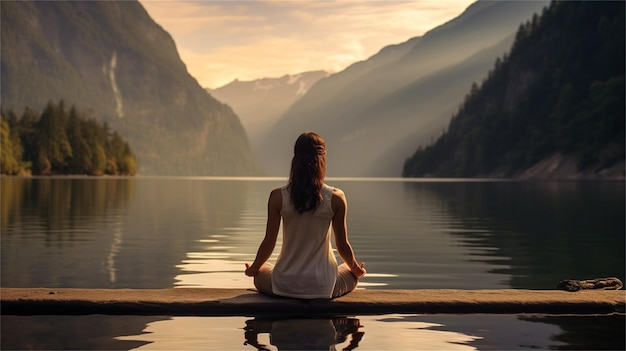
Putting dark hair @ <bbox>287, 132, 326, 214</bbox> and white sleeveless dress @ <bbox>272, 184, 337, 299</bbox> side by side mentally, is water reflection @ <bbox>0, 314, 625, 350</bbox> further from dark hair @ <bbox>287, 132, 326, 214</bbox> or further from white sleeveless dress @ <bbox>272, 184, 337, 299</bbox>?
dark hair @ <bbox>287, 132, 326, 214</bbox>

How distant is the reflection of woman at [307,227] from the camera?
39.7 feet

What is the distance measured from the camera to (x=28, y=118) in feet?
618

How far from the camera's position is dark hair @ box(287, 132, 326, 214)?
12.0 metres

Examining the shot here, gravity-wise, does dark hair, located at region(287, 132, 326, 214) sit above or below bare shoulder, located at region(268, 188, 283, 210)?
above

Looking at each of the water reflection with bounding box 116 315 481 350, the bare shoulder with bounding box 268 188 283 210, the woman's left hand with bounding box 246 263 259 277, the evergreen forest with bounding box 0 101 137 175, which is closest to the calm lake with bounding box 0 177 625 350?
the water reflection with bounding box 116 315 481 350

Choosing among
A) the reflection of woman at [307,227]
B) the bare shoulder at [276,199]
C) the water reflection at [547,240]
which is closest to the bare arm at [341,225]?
the reflection of woman at [307,227]

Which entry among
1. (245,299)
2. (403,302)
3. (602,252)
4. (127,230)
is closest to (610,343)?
(403,302)

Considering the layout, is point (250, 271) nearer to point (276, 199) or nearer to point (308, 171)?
point (276, 199)

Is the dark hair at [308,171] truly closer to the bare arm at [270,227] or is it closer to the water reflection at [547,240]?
the bare arm at [270,227]

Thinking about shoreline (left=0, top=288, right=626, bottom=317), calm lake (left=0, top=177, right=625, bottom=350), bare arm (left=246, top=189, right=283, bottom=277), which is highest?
bare arm (left=246, top=189, right=283, bottom=277)

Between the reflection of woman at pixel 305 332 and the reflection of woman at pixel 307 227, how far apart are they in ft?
1.84

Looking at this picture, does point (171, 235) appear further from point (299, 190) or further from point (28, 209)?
point (299, 190)

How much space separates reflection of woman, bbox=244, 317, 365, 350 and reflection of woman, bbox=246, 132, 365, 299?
0.56 m

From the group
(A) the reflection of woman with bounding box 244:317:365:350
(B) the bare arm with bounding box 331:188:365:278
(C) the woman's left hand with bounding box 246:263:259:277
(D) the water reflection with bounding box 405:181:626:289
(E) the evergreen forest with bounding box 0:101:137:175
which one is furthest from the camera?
(E) the evergreen forest with bounding box 0:101:137:175
